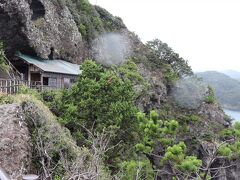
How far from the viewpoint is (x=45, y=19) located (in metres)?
32.3

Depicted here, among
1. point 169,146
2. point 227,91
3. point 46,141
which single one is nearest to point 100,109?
point 169,146

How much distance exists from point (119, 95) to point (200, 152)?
628 inches

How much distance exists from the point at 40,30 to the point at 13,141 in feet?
66.4

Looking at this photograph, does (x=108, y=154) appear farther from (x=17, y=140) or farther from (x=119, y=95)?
(x=17, y=140)

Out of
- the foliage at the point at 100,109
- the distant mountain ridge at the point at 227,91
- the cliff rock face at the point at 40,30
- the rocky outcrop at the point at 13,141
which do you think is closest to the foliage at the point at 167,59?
the cliff rock face at the point at 40,30

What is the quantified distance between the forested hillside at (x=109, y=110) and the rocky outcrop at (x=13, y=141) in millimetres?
54

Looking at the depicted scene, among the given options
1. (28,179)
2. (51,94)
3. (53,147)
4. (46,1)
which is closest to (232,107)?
(46,1)

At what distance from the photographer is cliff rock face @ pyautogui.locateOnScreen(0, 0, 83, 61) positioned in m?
27.8

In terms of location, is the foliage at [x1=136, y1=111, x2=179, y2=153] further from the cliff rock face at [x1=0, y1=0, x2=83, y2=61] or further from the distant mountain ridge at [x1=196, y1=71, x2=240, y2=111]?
the distant mountain ridge at [x1=196, y1=71, x2=240, y2=111]

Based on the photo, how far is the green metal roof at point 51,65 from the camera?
2873 cm

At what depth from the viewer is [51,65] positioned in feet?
99.9

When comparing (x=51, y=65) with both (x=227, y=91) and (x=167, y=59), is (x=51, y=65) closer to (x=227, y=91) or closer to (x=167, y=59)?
(x=167, y=59)

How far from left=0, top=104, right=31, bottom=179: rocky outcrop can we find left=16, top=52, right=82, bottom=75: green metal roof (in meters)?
14.9

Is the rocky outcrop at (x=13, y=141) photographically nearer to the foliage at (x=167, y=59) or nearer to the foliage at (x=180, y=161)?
the foliage at (x=180, y=161)
